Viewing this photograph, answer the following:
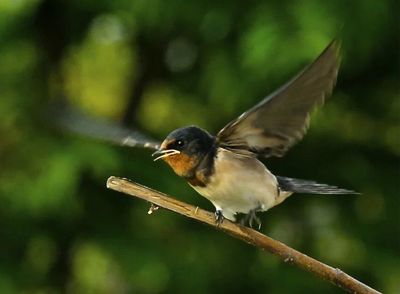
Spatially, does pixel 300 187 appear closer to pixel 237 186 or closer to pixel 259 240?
pixel 237 186

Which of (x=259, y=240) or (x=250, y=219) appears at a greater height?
(x=259, y=240)

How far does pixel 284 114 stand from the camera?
2.30 m

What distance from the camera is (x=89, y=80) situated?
203 inches

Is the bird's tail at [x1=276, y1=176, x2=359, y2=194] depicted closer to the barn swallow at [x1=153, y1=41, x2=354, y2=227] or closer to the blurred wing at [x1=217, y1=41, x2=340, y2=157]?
the barn swallow at [x1=153, y1=41, x2=354, y2=227]

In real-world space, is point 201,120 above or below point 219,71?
below

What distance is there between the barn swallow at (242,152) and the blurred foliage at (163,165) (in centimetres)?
139

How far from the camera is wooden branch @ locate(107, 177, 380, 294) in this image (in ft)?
6.79

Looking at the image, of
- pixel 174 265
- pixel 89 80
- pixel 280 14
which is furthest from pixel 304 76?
pixel 89 80

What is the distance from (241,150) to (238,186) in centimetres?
10

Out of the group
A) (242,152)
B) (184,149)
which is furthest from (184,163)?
(242,152)

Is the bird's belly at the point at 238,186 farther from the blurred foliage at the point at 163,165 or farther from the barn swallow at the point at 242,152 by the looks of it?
the blurred foliage at the point at 163,165

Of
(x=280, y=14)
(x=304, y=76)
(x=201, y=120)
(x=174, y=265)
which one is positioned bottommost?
(x=174, y=265)

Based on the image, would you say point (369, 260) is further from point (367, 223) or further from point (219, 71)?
point (219, 71)

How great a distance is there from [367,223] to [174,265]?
846 millimetres
